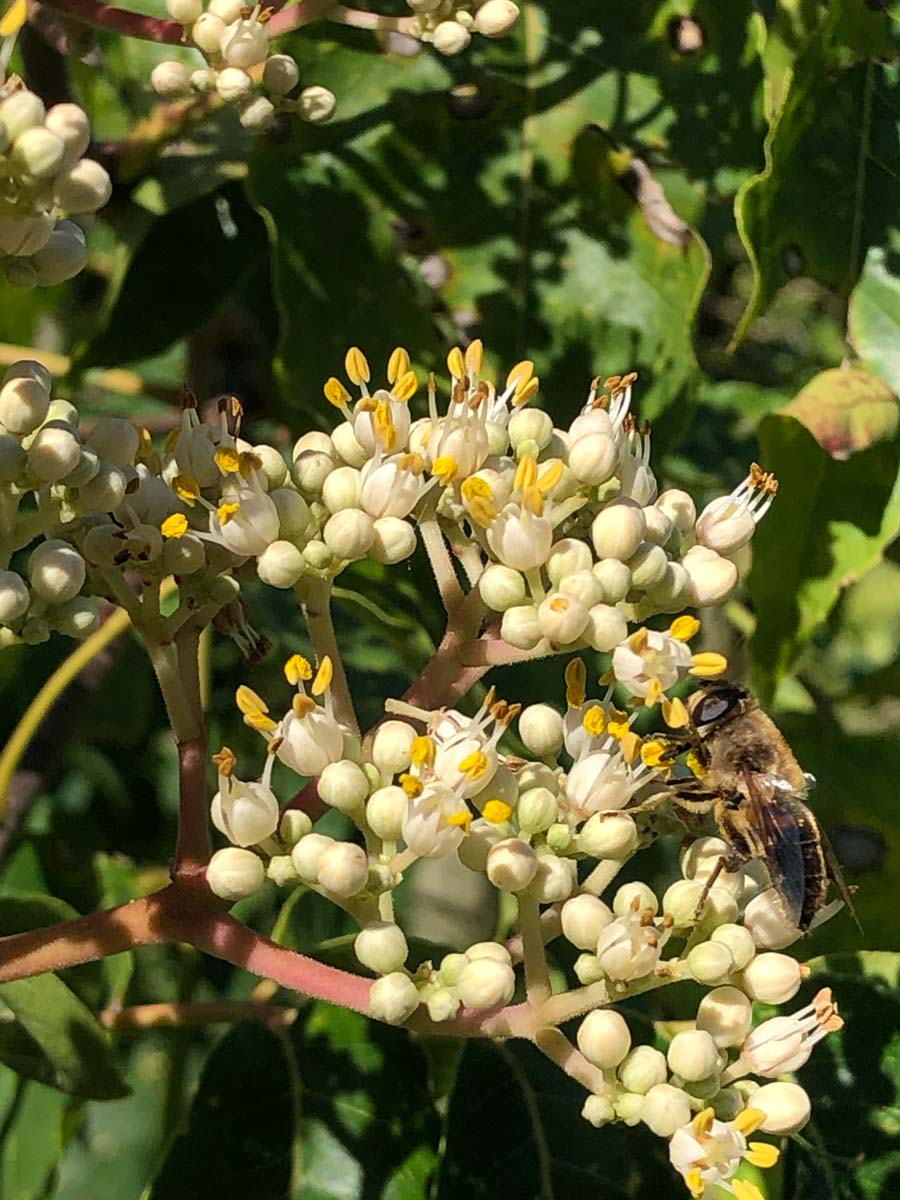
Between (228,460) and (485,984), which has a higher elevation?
(228,460)

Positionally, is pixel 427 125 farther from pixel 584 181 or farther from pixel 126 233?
pixel 126 233

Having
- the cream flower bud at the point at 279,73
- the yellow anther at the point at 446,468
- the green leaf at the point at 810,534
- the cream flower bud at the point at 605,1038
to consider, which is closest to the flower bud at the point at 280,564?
the yellow anther at the point at 446,468

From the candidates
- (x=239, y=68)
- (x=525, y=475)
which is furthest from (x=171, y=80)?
(x=525, y=475)

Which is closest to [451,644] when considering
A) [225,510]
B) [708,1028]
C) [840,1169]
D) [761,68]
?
[225,510]

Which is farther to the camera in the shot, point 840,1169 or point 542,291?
point 542,291

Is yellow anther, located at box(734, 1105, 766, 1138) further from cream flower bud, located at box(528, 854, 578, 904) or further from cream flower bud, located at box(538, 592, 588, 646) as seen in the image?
cream flower bud, located at box(538, 592, 588, 646)

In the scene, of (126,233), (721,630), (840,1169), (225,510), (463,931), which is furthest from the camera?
(463,931)

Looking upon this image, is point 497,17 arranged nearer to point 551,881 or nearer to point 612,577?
point 612,577

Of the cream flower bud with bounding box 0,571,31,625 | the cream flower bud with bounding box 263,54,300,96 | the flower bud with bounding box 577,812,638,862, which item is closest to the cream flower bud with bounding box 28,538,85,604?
the cream flower bud with bounding box 0,571,31,625
